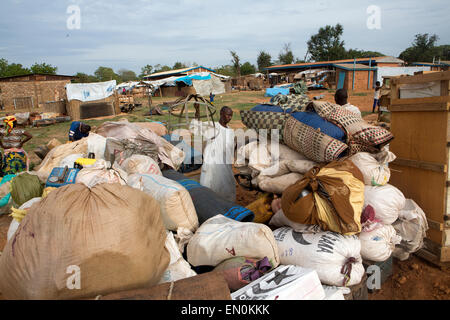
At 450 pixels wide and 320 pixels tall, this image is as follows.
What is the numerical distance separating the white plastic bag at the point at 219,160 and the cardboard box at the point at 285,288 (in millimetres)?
2046

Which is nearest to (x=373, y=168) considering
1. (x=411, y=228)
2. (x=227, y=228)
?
(x=411, y=228)

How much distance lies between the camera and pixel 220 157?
12.1ft

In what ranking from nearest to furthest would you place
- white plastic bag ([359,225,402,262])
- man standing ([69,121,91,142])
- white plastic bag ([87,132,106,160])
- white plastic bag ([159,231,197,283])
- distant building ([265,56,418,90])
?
white plastic bag ([159,231,197,283]), white plastic bag ([359,225,402,262]), white plastic bag ([87,132,106,160]), man standing ([69,121,91,142]), distant building ([265,56,418,90])

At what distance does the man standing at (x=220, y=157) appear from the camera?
3682 mm

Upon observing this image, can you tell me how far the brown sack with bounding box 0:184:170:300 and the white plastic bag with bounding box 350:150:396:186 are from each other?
67.6 inches

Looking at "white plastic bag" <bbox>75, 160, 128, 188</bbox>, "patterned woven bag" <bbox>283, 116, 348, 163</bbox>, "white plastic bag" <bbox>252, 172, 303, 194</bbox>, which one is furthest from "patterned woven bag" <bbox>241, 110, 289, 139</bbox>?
"white plastic bag" <bbox>75, 160, 128, 188</bbox>

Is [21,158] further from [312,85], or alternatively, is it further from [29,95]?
[29,95]

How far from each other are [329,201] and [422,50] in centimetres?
4903

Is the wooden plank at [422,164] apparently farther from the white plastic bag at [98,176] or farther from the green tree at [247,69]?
the green tree at [247,69]

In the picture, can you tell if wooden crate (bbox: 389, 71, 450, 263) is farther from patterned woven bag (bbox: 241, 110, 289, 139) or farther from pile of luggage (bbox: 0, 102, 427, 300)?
patterned woven bag (bbox: 241, 110, 289, 139)

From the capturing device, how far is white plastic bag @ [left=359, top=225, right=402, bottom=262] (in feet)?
6.96

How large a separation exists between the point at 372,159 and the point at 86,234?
2123 mm

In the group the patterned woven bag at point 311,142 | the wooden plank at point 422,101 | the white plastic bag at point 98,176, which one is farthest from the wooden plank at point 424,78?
the white plastic bag at point 98,176
